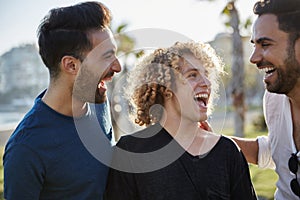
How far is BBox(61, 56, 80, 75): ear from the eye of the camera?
8.58ft

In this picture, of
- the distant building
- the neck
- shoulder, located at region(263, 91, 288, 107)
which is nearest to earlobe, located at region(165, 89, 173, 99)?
the neck

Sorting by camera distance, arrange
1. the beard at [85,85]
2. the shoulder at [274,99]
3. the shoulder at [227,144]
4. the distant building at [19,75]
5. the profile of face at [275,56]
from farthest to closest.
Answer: the distant building at [19,75] → the shoulder at [274,99] → the profile of face at [275,56] → the beard at [85,85] → the shoulder at [227,144]

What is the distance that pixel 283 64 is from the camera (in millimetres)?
2971

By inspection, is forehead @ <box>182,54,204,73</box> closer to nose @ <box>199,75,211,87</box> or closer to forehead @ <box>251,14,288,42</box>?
nose @ <box>199,75,211,87</box>

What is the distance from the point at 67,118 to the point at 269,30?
56.9 inches

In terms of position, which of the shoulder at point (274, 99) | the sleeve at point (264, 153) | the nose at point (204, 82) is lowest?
the sleeve at point (264, 153)

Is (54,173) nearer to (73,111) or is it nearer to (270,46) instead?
(73,111)

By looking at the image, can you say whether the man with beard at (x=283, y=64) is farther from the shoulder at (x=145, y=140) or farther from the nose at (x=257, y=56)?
the shoulder at (x=145, y=140)

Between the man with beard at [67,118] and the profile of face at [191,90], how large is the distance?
40 cm

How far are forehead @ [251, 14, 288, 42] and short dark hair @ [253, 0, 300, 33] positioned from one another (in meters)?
0.03

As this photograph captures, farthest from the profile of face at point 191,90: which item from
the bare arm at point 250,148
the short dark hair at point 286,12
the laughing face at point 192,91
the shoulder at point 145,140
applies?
the bare arm at point 250,148

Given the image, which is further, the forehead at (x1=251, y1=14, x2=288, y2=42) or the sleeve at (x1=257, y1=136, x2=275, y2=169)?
the sleeve at (x1=257, y1=136, x2=275, y2=169)

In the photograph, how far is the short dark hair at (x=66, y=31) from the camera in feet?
8.53

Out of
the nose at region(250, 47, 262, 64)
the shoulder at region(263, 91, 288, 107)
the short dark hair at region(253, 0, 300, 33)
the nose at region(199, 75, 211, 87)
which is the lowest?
the shoulder at region(263, 91, 288, 107)
